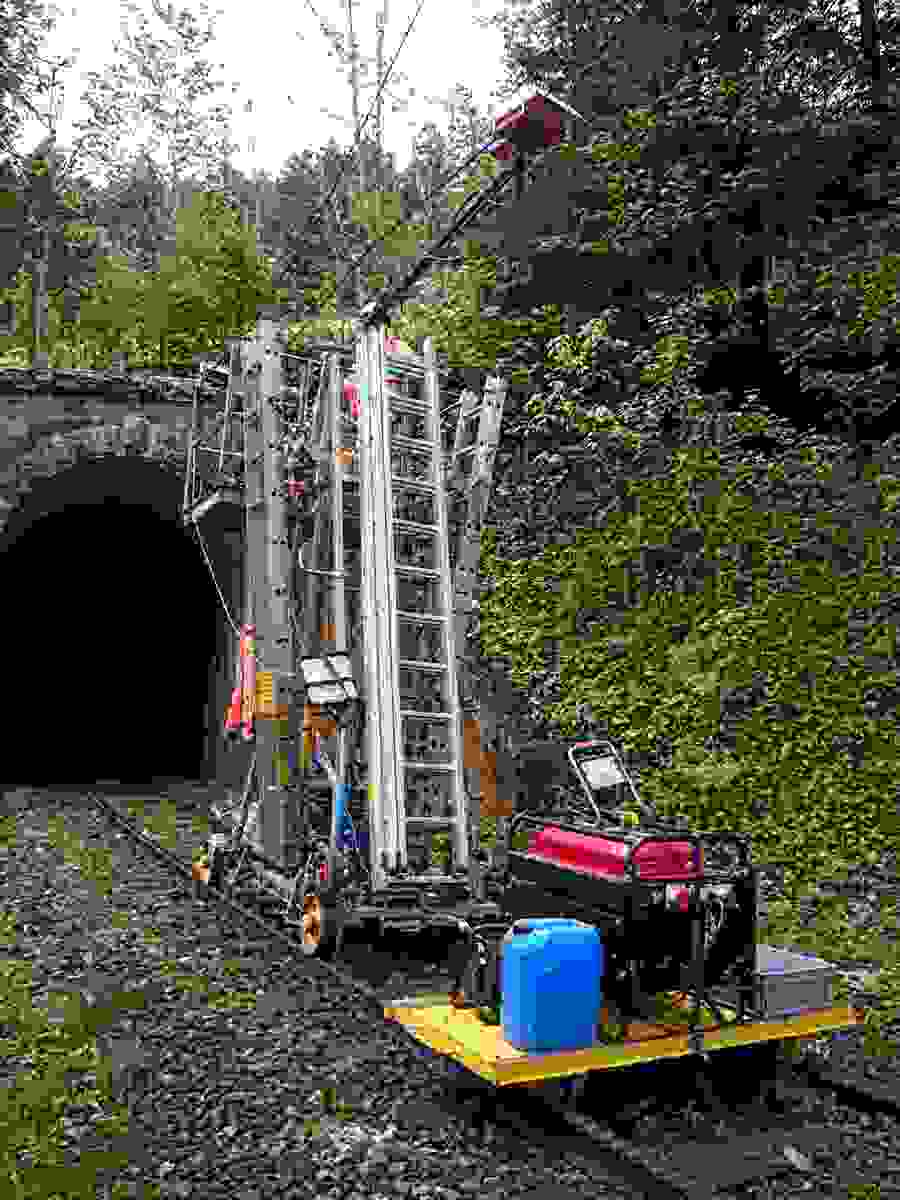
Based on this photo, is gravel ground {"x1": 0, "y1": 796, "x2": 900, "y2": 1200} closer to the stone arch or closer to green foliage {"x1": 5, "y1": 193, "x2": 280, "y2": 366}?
the stone arch

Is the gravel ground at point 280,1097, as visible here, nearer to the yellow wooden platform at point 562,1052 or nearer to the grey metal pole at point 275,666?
the yellow wooden platform at point 562,1052

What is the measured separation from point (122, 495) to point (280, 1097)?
45.2ft

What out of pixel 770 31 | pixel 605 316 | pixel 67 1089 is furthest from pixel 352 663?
pixel 770 31

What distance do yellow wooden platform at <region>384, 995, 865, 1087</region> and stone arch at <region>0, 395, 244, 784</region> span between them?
24.8 feet

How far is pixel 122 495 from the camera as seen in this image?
18.4 meters

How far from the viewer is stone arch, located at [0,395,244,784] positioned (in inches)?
623

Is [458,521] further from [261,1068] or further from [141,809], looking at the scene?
[141,809]

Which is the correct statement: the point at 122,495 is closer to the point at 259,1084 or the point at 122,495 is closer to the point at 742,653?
the point at 742,653

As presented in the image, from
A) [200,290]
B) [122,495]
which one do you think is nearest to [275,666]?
[122,495]

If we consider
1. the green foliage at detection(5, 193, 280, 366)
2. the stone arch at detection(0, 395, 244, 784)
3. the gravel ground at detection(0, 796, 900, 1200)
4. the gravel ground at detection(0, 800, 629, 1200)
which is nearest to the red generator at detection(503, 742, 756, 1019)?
the gravel ground at detection(0, 796, 900, 1200)

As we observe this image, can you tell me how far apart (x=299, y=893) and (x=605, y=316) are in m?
9.38

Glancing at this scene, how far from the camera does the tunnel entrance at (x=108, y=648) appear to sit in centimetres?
2073

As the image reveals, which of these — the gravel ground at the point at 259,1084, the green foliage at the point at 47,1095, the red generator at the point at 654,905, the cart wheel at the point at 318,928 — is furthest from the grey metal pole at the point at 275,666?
the red generator at the point at 654,905

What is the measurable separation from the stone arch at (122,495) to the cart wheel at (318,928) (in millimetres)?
5317
